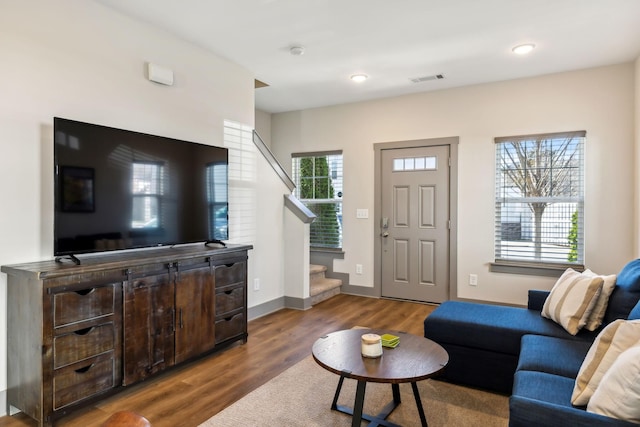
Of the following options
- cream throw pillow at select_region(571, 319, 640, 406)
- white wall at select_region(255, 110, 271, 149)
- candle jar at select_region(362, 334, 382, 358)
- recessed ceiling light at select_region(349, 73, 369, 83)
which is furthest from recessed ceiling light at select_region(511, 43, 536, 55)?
white wall at select_region(255, 110, 271, 149)

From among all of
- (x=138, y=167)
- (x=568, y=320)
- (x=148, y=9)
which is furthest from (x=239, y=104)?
(x=568, y=320)

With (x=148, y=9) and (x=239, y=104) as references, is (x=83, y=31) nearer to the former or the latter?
(x=148, y=9)

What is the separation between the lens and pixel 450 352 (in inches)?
108

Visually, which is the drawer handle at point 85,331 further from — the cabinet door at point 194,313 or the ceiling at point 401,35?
the ceiling at point 401,35

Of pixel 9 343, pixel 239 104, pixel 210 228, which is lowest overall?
pixel 9 343

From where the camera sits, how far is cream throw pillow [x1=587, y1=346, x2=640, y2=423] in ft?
4.23

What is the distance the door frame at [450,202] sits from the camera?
4758 millimetres

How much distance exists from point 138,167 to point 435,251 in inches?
137

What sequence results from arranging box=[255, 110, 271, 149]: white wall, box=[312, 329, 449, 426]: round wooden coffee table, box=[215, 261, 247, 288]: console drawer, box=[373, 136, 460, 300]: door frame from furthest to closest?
box=[255, 110, 271, 149]: white wall → box=[373, 136, 460, 300]: door frame → box=[215, 261, 247, 288]: console drawer → box=[312, 329, 449, 426]: round wooden coffee table

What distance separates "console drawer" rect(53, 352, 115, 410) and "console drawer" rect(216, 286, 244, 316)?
2.94 feet

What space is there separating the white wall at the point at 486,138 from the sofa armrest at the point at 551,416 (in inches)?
130

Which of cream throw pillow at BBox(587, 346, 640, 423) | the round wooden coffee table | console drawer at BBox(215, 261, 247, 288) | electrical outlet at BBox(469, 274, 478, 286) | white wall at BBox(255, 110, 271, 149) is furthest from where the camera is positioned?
white wall at BBox(255, 110, 271, 149)

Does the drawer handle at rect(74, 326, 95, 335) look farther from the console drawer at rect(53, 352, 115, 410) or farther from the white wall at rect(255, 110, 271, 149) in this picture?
the white wall at rect(255, 110, 271, 149)

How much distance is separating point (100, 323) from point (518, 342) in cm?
252
